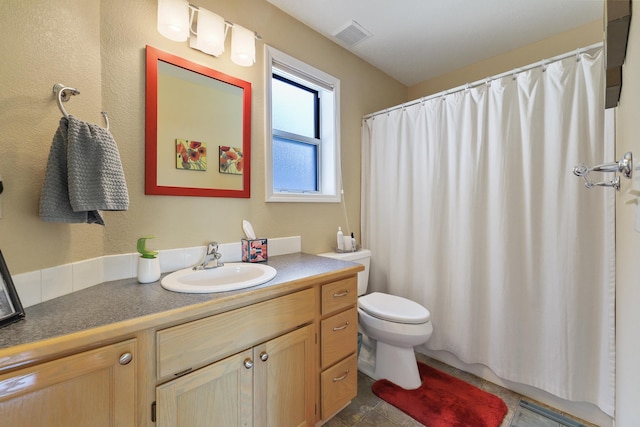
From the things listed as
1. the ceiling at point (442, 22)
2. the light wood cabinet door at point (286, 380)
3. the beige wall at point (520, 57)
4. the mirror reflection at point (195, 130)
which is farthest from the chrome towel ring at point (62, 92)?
the beige wall at point (520, 57)

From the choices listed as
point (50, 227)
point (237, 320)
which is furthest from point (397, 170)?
point (50, 227)

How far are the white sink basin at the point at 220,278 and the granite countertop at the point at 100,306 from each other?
0.08 feet

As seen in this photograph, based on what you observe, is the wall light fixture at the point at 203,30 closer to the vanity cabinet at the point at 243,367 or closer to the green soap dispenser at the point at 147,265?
the green soap dispenser at the point at 147,265

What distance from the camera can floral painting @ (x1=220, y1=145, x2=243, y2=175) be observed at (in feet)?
4.82

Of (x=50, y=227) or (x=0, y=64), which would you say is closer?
(x=0, y=64)

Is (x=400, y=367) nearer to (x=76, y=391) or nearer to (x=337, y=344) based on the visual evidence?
(x=337, y=344)

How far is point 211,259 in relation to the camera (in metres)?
1.30

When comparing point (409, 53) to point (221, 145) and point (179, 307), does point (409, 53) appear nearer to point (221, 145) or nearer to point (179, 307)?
point (221, 145)

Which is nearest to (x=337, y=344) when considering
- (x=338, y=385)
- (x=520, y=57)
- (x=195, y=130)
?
(x=338, y=385)

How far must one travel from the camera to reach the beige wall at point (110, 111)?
0.82 meters

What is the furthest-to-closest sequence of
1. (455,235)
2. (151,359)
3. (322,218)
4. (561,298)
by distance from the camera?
(322,218) < (455,235) < (561,298) < (151,359)

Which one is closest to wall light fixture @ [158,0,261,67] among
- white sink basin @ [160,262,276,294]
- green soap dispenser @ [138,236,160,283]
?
green soap dispenser @ [138,236,160,283]

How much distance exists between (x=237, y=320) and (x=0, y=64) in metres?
1.07

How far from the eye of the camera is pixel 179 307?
0.82 m
